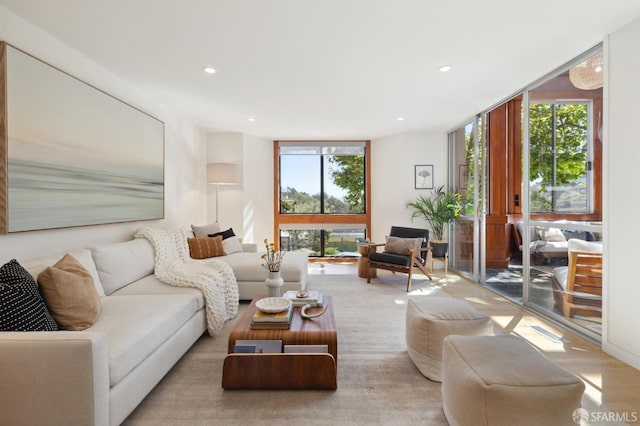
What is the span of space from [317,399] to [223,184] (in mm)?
4564

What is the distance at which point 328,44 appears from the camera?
101 inches

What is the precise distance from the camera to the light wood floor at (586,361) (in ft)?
5.84

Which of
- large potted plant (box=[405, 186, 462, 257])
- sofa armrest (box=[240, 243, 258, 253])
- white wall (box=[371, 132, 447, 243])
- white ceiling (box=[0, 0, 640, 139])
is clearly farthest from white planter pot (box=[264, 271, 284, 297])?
white wall (box=[371, 132, 447, 243])

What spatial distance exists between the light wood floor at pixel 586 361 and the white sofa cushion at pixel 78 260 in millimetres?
3414

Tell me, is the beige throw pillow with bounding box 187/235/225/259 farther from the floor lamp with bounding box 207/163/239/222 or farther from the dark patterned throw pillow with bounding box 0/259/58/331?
the dark patterned throw pillow with bounding box 0/259/58/331

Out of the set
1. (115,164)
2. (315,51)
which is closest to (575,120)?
(315,51)

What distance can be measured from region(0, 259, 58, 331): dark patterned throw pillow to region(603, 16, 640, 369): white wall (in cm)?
388

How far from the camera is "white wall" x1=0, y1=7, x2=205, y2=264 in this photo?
7.31 feet

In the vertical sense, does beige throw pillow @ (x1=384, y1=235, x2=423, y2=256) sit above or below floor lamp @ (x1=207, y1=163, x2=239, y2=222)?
below

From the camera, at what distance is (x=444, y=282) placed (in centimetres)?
466

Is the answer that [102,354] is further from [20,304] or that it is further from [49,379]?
[20,304]

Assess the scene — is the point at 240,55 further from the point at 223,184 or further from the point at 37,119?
the point at 223,184

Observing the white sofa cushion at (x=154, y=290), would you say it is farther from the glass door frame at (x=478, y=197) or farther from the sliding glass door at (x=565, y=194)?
the glass door frame at (x=478, y=197)

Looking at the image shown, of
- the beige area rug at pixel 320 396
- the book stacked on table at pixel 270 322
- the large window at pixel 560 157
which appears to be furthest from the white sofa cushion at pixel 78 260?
the large window at pixel 560 157
